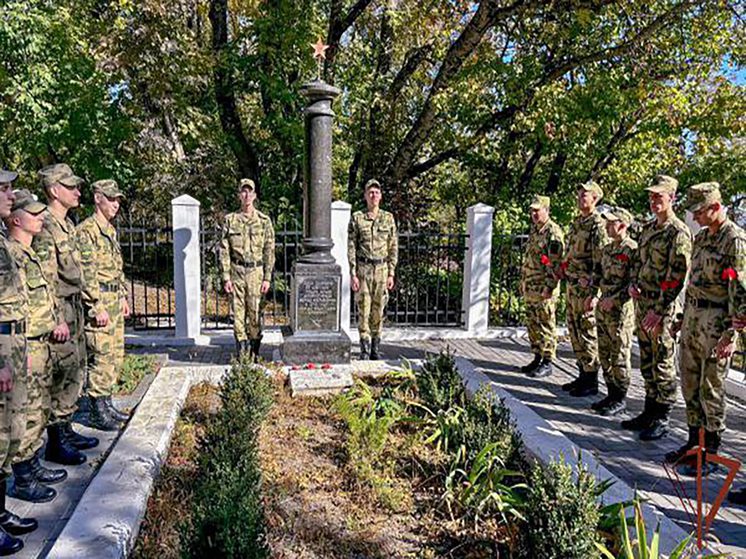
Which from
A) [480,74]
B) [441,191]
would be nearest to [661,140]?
[480,74]

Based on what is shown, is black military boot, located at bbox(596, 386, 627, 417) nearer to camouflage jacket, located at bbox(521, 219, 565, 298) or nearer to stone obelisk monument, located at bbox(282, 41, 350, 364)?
camouflage jacket, located at bbox(521, 219, 565, 298)

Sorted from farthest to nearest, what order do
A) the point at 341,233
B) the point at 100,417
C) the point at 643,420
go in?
1. the point at 341,233
2. the point at 643,420
3. the point at 100,417

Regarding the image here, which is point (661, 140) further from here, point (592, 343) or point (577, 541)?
point (577, 541)

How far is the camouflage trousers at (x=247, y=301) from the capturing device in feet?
21.7

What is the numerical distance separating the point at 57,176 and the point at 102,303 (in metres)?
1.08

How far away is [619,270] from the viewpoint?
525 centimetres

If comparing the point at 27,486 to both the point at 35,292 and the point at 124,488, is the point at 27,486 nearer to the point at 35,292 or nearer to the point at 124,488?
the point at 124,488

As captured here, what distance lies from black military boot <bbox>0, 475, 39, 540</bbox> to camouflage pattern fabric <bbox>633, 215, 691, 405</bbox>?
467 cm

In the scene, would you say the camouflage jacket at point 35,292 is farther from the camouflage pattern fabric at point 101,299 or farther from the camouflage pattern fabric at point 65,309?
the camouflage pattern fabric at point 101,299

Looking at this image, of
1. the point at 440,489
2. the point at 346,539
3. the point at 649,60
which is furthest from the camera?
the point at 649,60

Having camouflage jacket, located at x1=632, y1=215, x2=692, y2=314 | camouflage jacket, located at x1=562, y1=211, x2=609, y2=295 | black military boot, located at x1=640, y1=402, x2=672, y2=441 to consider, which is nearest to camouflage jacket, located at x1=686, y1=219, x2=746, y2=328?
camouflage jacket, located at x1=632, y1=215, x2=692, y2=314

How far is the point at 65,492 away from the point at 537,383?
4.76 metres

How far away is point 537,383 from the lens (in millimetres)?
6473

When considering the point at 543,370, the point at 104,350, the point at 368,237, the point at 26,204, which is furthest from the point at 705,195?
the point at 104,350
